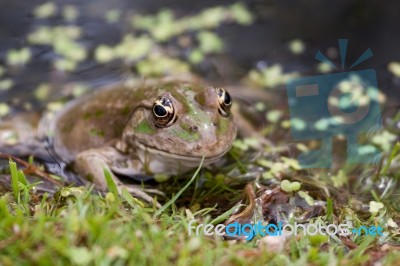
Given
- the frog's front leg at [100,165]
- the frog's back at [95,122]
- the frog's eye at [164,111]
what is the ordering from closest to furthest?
the frog's eye at [164,111] → the frog's front leg at [100,165] → the frog's back at [95,122]

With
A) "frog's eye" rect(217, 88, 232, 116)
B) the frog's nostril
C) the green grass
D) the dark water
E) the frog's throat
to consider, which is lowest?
A: the green grass

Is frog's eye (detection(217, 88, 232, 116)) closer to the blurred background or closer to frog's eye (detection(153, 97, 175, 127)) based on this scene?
frog's eye (detection(153, 97, 175, 127))

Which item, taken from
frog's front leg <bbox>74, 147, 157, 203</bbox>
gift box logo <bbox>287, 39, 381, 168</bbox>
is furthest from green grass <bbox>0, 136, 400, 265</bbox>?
gift box logo <bbox>287, 39, 381, 168</bbox>

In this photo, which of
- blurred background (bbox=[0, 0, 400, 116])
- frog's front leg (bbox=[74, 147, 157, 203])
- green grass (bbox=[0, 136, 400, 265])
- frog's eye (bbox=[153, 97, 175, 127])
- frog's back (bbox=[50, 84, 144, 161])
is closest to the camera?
green grass (bbox=[0, 136, 400, 265])

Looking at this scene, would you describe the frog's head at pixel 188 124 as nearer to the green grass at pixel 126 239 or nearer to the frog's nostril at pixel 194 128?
the frog's nostril at pixel 194 128

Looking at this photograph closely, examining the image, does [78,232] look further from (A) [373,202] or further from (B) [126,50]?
(B) [126,50]

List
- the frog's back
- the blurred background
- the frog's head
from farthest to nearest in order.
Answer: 1. the blurred background
2. the frog's back
3. the frog's head

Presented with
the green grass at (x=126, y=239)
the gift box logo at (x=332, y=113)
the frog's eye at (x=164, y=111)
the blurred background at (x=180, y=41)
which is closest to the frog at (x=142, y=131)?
the frog's eye at (x=164, y=111)
